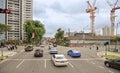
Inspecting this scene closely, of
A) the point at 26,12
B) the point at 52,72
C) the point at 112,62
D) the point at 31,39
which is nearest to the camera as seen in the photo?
the point at 52,72

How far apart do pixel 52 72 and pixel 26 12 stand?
6501 inches

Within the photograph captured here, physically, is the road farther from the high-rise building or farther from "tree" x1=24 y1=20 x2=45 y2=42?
the high-rise building

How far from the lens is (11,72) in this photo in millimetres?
21984

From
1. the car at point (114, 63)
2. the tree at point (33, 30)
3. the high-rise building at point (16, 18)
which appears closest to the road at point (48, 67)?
the car at point (114, 63)

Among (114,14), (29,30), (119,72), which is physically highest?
(114,14)

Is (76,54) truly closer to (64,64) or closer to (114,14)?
(64,64)

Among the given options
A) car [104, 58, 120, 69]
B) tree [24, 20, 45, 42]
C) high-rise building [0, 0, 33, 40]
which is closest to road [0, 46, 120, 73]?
car [104, 58, 120, 69]

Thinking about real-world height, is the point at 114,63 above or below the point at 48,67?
above

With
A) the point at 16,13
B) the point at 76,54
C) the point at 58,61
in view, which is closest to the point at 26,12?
the point at 16,13

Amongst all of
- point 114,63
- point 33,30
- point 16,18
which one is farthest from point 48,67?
point 16,18

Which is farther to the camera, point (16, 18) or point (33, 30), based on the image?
point (16, 18)

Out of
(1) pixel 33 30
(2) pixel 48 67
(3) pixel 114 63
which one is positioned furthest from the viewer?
(1) pixel 33 30

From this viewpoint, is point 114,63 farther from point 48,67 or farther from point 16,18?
point 16,18

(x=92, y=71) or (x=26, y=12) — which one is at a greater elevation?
(x=26, y=12)
